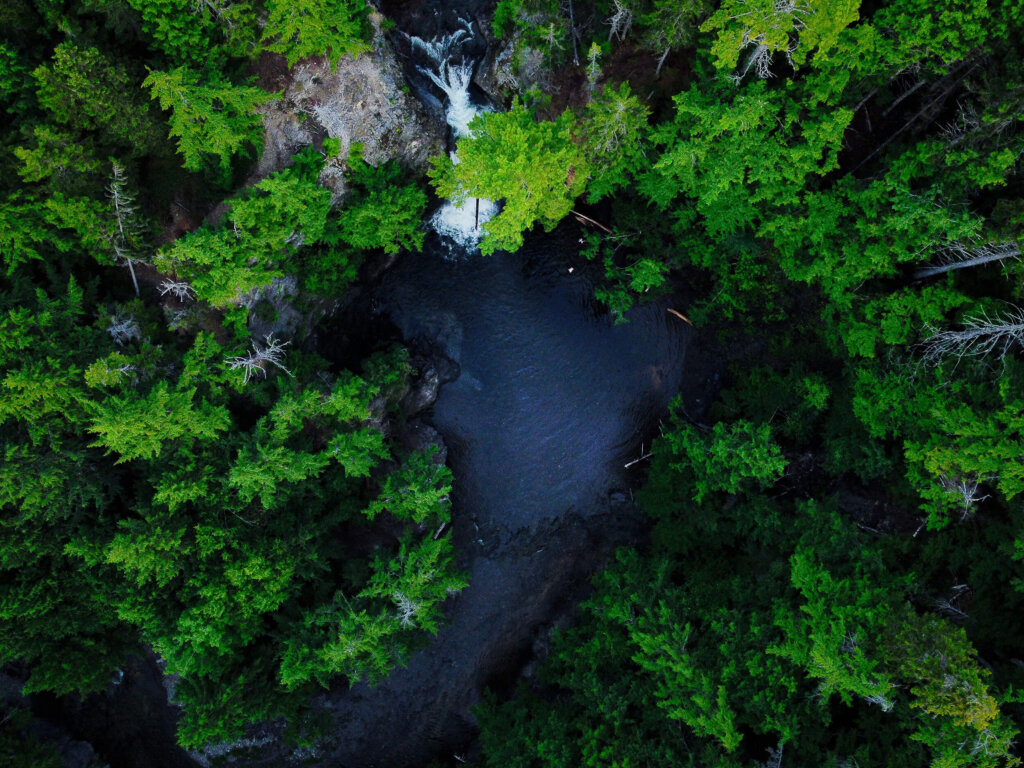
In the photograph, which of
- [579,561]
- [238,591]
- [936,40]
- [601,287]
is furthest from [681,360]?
[238,591]

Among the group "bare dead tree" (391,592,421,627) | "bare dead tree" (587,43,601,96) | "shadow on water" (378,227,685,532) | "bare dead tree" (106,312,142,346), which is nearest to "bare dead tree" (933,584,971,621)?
"shadow on water" (378,227,685,532)

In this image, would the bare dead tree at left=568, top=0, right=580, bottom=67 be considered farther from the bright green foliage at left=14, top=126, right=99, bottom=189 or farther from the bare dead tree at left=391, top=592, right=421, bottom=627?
the bare dead tree at left=391, top=592, right=421, bottom=627

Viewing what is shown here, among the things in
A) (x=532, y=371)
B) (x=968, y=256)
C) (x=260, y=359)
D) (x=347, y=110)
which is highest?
(x=347, y=110)

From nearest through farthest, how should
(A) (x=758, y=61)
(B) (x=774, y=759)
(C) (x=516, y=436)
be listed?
(A) (x=758, y=61), (B) (x=774, y=759), (C) (x=516, y=436)

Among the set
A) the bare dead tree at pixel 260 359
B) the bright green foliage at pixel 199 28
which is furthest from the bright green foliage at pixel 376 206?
the bare dead tree at pixel 260 359

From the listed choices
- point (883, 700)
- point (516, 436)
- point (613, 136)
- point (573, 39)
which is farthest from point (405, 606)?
point (573, 39)

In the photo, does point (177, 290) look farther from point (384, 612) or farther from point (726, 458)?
point (726, 458)

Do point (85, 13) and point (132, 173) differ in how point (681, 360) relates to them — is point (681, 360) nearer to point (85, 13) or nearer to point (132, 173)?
point (132, 173)
